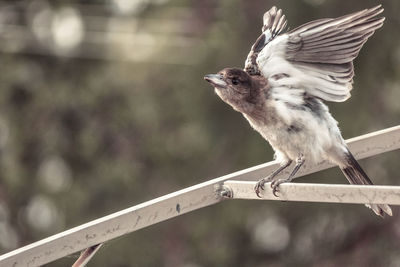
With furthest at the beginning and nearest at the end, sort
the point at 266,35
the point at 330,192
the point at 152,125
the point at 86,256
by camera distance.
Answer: the point at 152,125 → the point at 266,35 → the point at 86,256 → the point at 330,192

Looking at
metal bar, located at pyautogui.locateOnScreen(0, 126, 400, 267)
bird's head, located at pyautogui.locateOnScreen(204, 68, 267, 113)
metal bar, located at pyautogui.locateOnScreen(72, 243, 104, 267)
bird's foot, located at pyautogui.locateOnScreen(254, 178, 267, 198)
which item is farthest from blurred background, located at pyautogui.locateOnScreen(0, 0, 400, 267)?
metal bar, located at pyautogui.locateOnScreen(72, 243, 104, 267)

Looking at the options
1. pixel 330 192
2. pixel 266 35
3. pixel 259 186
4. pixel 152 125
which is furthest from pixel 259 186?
pixel 152 125

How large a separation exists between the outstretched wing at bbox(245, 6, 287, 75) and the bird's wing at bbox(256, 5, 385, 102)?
176 mm

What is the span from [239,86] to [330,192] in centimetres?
139

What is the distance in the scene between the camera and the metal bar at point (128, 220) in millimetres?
3025

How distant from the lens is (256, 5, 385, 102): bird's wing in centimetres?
404

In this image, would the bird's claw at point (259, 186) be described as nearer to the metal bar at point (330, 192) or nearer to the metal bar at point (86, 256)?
the metal bar at point (330, 192)

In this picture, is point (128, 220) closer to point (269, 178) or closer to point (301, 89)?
point (269, 178)

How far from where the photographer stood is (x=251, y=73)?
14.9ft

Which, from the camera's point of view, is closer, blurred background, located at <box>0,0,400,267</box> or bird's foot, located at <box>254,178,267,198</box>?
bird's foot, located at <box>254,178,267,198</box>

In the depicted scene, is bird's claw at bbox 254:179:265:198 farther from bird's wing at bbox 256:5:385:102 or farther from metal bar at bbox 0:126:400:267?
bird's wing at bbox 256:5:385:102

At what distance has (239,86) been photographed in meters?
4.38

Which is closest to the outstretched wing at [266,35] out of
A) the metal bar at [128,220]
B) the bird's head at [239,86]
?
the bird's head at [239,86]

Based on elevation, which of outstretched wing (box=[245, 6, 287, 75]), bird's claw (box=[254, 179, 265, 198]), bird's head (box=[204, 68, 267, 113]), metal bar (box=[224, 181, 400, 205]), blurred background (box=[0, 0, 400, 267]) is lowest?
blurred background (box=[0, 0, 400, 267])
